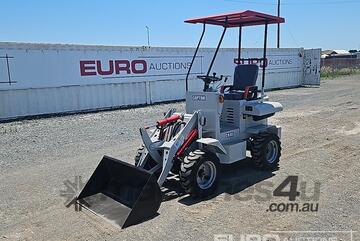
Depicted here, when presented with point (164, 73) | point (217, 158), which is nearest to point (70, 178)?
point (217, 158)

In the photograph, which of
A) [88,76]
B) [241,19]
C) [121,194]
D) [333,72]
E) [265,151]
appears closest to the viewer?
[121,194]

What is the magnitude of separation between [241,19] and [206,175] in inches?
120

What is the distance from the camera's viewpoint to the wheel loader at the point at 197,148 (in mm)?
4680

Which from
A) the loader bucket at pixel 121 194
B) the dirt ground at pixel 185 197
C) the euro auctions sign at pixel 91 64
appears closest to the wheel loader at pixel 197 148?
the loader bucket at pixel 121 194

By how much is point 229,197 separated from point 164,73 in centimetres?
1264

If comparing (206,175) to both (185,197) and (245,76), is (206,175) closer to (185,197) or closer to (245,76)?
(185,197)

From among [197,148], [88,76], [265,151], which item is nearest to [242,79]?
[265,151]

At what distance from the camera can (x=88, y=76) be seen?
1461cm

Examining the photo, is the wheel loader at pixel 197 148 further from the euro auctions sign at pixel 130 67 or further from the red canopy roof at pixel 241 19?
the euro auctions sign at pixel 130 67

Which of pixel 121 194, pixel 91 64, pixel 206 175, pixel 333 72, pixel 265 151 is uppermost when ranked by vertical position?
pixel 91 64

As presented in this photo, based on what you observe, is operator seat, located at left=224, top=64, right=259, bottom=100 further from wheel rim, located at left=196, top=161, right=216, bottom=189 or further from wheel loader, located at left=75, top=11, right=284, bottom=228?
wheel rim, located at left=196, top=161, right=216, bottom=189

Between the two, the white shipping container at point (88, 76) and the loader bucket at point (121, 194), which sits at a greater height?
the white shipping container at point (88, 76)

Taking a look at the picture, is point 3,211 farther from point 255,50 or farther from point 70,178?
point 255,50

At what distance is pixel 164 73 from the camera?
56.2 feet
